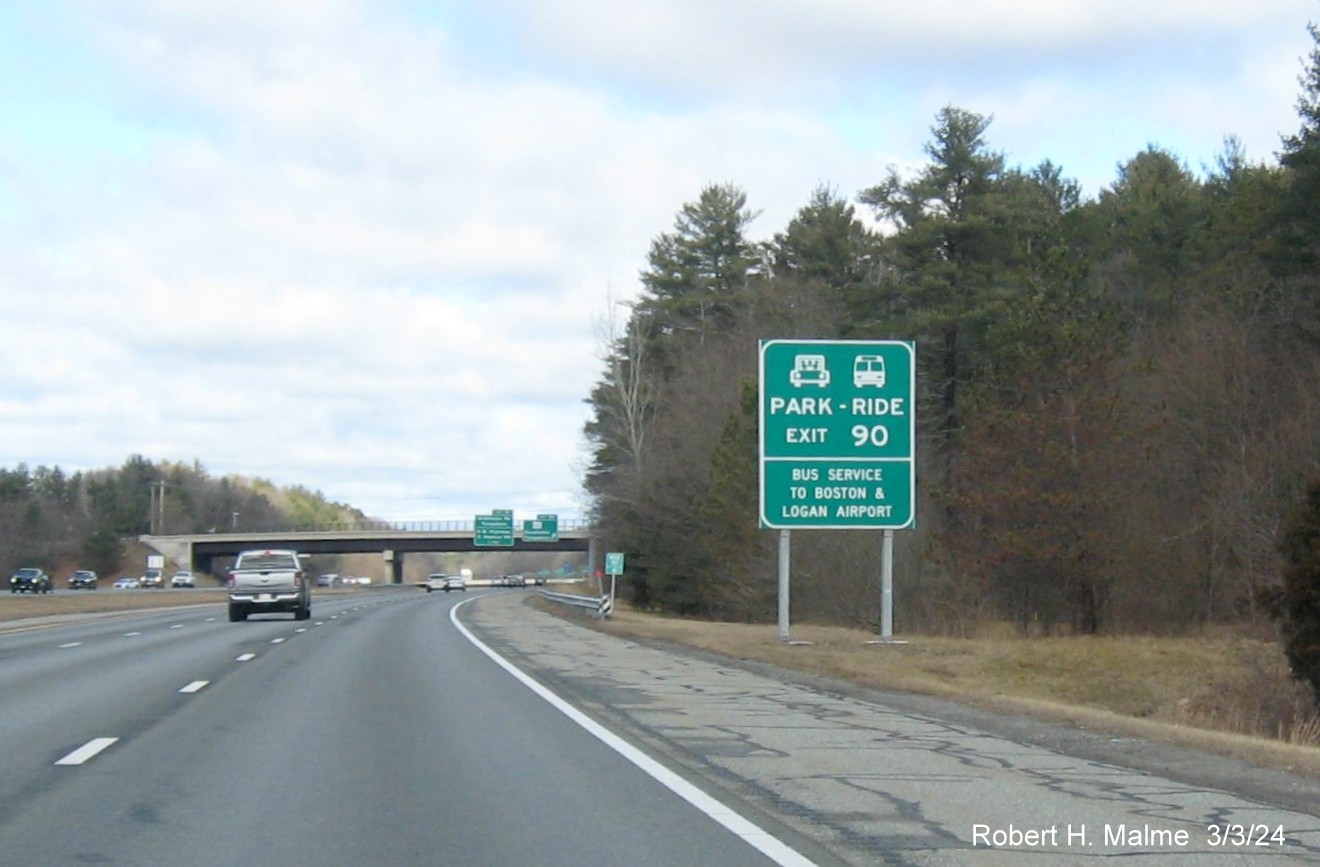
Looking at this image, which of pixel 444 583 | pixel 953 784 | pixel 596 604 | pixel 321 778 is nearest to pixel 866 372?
pixel 953 784

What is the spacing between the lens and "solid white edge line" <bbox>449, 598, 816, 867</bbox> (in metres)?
8.96

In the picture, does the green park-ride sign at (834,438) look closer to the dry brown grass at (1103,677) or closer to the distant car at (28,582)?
the dry brown grass at (1103,677)

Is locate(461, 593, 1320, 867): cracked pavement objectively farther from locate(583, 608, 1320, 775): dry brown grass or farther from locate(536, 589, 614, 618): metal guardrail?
locate(536, 589, 614, 618): metal guardrail

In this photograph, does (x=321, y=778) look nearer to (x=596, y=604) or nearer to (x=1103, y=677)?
(x=1103, y=677)

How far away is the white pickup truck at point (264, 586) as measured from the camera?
4697 centimetres

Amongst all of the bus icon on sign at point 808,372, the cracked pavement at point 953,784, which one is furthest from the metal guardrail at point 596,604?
the cracked pavement at point 953,784

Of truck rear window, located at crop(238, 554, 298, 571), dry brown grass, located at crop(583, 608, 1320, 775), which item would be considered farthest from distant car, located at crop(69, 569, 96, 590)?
dry brown grass, located at crop(583, 608, 1320, 775)

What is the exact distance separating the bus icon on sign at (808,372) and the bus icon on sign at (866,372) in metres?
0.61

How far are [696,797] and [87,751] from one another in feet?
18.8

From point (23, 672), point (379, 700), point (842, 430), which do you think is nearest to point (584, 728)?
point (379, 700)

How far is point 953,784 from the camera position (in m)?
11.6

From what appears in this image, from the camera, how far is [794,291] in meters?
70.8

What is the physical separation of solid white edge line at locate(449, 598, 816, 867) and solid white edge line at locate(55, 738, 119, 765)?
175 inches

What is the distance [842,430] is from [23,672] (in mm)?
15548
